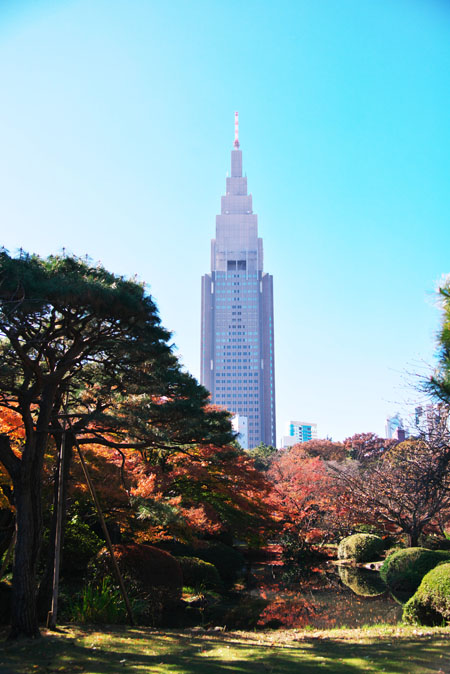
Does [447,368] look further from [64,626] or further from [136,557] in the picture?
[136,557]

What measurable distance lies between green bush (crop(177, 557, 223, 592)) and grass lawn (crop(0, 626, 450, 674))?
5.26m

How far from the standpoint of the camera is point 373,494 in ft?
49.4

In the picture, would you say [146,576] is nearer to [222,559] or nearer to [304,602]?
[304,602]

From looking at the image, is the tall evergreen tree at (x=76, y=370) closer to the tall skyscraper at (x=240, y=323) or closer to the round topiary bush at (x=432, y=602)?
the round topiary bush at (x=432, y=602)

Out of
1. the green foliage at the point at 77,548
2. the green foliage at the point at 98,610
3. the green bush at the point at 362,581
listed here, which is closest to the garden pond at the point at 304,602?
the green bush at the point at 362,581

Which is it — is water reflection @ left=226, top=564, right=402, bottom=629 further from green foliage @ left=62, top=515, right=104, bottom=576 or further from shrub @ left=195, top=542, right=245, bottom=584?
green foliage @ left=62, top=515, right=104, bottom=576

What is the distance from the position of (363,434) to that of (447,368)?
40041 millimetres

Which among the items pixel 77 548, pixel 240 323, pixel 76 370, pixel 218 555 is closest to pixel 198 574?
pixel 218 555

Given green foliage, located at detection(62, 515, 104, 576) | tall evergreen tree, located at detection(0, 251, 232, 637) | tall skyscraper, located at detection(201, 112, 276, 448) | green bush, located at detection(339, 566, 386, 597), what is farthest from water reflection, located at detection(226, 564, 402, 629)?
tall skyscraper, located at detection(201, 112, 276, 448)

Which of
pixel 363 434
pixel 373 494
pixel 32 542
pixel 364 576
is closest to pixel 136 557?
pixel 32 542

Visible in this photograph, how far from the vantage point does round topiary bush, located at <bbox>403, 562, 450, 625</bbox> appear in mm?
7910

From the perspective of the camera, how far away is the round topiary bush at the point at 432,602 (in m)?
7.91

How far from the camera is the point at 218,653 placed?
5410 millimetres

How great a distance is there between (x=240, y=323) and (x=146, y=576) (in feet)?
300
